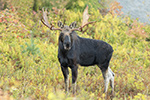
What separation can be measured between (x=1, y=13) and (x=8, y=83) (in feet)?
19.6

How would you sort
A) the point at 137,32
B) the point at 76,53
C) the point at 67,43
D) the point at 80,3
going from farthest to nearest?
the point at 80,3, the point at 137,32, the point at 76,53, the point at 67,43

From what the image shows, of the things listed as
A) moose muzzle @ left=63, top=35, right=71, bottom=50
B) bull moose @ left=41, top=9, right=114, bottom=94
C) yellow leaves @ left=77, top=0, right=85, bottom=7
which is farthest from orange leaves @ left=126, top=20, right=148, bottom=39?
moose muzzle @ left=63, top=35, right=71, bottom=50

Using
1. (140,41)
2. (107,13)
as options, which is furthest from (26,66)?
(107,13)

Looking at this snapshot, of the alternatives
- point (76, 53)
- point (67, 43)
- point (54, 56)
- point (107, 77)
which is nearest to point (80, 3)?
point (54, 56)

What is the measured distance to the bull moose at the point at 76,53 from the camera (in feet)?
17.5

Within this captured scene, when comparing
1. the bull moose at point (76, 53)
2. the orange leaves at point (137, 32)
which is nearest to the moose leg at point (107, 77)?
the bull moose at point (76, 53)

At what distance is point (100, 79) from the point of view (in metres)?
7.00

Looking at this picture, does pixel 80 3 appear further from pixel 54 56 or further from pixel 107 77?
pixel 107 77

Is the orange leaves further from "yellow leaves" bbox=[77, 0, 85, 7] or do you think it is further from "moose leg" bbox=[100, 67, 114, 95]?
"moose leg" bbox=[100, 67, 114, 95]

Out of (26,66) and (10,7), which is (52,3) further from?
(26,66)

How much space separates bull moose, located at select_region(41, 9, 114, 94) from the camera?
211 inches

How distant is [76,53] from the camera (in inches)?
222

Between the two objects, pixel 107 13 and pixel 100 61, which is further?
pixel 107 13

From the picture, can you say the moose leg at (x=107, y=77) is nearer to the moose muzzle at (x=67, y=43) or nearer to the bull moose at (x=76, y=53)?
the bull moose at (x=76, y=53)
